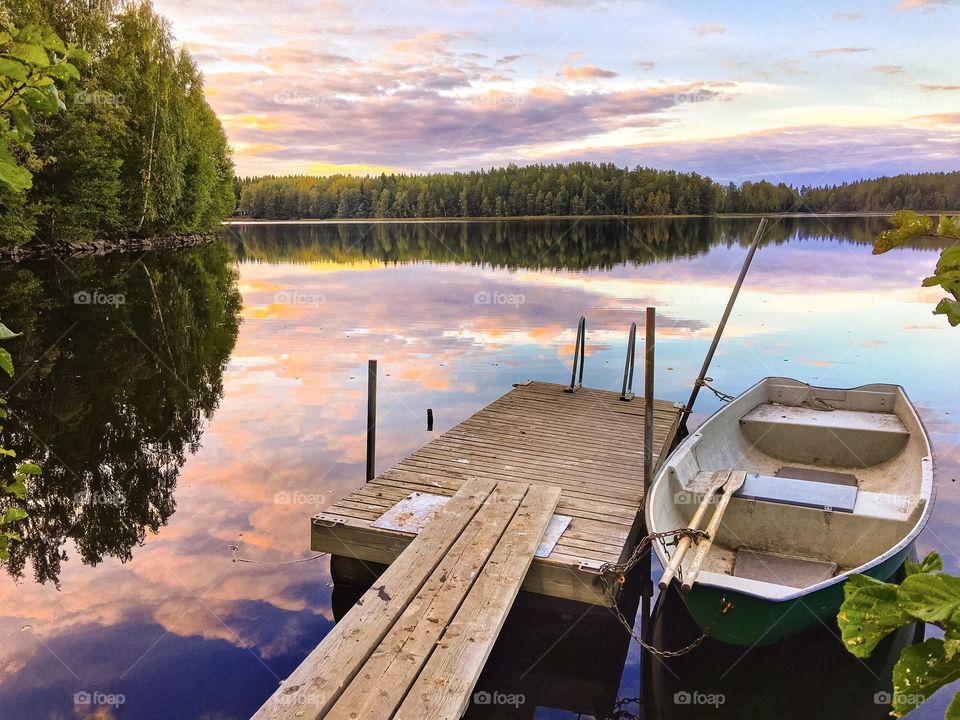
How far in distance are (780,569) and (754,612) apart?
5.67 feet

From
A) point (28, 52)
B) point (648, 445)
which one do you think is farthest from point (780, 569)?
point (28, 52)

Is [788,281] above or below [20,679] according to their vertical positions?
above

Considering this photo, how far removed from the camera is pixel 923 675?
1.26 meters

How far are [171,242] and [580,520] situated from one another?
60.9 metres

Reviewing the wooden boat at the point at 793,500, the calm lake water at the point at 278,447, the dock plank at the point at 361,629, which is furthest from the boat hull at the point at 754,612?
the dock plank at the point at 361,629

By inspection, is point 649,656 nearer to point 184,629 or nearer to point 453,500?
point 453,500

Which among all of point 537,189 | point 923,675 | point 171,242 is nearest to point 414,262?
point 171,242

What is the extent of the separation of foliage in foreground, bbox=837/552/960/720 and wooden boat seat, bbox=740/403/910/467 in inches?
376

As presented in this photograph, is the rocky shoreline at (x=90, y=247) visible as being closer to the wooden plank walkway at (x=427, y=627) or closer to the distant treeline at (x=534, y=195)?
the wooden plank walkway at (x=427, y=627)

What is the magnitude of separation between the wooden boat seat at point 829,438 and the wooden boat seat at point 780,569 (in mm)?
3358

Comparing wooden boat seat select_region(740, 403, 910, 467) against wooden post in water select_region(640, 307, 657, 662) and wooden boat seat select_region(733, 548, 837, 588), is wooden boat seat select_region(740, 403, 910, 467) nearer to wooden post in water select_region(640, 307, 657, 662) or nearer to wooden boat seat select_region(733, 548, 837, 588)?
wooden post in water select_region(640, 307, 657, 662)

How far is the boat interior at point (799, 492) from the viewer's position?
6914mm

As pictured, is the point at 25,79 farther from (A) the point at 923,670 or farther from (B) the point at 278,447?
(B) the point at 278,447

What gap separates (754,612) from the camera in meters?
5.48
